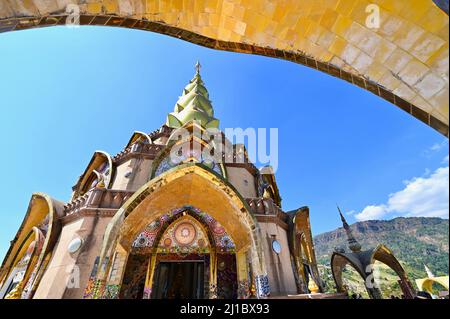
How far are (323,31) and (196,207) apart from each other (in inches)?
420

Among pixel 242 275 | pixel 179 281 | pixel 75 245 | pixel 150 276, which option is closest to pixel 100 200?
pixel 75 245

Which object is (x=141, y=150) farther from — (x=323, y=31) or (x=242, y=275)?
(x=323, y=31)

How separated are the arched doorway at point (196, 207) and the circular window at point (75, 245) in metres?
1.41

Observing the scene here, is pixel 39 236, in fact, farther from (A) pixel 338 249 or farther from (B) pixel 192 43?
(A) pixel 338 249

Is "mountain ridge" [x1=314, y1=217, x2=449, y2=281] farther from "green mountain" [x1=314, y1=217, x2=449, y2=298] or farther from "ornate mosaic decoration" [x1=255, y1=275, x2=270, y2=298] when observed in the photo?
"ornate mosaic decoration" [x1=255, y1=275, x2=270, y2=298]

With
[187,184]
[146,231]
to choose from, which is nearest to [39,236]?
[146,231]

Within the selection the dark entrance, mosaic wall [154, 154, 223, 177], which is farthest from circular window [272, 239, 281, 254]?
mosaic wall [154, 154, 223, 177]

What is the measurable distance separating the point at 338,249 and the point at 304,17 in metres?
19.2

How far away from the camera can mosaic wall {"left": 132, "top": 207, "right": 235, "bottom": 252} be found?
1126 cm

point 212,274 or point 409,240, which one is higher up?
point 409,240

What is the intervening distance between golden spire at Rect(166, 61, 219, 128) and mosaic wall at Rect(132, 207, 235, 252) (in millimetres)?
8855

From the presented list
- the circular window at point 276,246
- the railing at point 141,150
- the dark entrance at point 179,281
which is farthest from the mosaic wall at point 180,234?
the railing at point 141,150

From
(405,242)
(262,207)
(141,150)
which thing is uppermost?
(141,150)

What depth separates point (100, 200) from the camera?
10180mm
